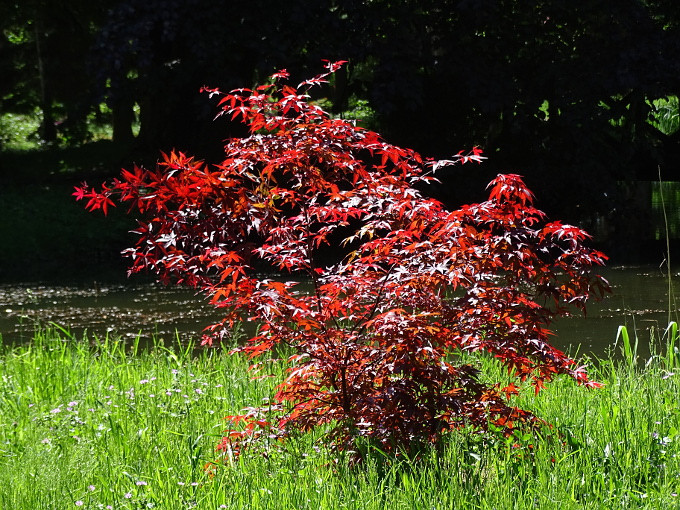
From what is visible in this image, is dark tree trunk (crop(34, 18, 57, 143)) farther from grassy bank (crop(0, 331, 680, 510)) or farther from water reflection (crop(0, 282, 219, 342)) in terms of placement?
grassy bank (crop(0, 331, 680, 510))

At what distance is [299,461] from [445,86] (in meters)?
12.5

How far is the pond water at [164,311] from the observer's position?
853 centimetres

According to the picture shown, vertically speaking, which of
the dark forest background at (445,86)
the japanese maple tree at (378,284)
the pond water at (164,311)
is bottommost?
the pond water at (164,311)

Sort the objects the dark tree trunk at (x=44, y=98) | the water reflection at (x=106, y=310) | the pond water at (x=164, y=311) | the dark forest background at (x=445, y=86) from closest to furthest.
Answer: the pond water at (x=164, y=311) < the water reflection at (x=106, y=310) < the dark forest background at (x=445, y=86) < the dark tree trunk at (x=44, y=98)

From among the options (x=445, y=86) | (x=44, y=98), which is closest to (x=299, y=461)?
(x=445, y=86)

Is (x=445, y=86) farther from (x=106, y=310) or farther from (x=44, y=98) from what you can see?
(x=44, y=98)

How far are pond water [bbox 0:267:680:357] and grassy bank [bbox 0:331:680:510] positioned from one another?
101 inches

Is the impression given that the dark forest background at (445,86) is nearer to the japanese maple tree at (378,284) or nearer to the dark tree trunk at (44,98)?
the dark tree trunk at (44,98)

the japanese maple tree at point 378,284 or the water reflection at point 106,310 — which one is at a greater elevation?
the japanese maple tree at point 378,284

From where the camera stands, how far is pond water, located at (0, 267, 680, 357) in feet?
28.0

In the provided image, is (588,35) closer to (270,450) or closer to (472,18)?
(472,18)

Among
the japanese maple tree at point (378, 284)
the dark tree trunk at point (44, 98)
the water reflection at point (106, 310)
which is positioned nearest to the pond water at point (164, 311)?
the water reflection at point (106, 310)

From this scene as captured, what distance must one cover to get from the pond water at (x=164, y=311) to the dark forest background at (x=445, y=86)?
6.16 feet

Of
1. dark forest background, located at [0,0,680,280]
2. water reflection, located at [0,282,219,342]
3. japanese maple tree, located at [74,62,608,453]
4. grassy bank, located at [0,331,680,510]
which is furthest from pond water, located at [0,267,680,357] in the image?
japanese maple tree, located at [74,62,608,453]
